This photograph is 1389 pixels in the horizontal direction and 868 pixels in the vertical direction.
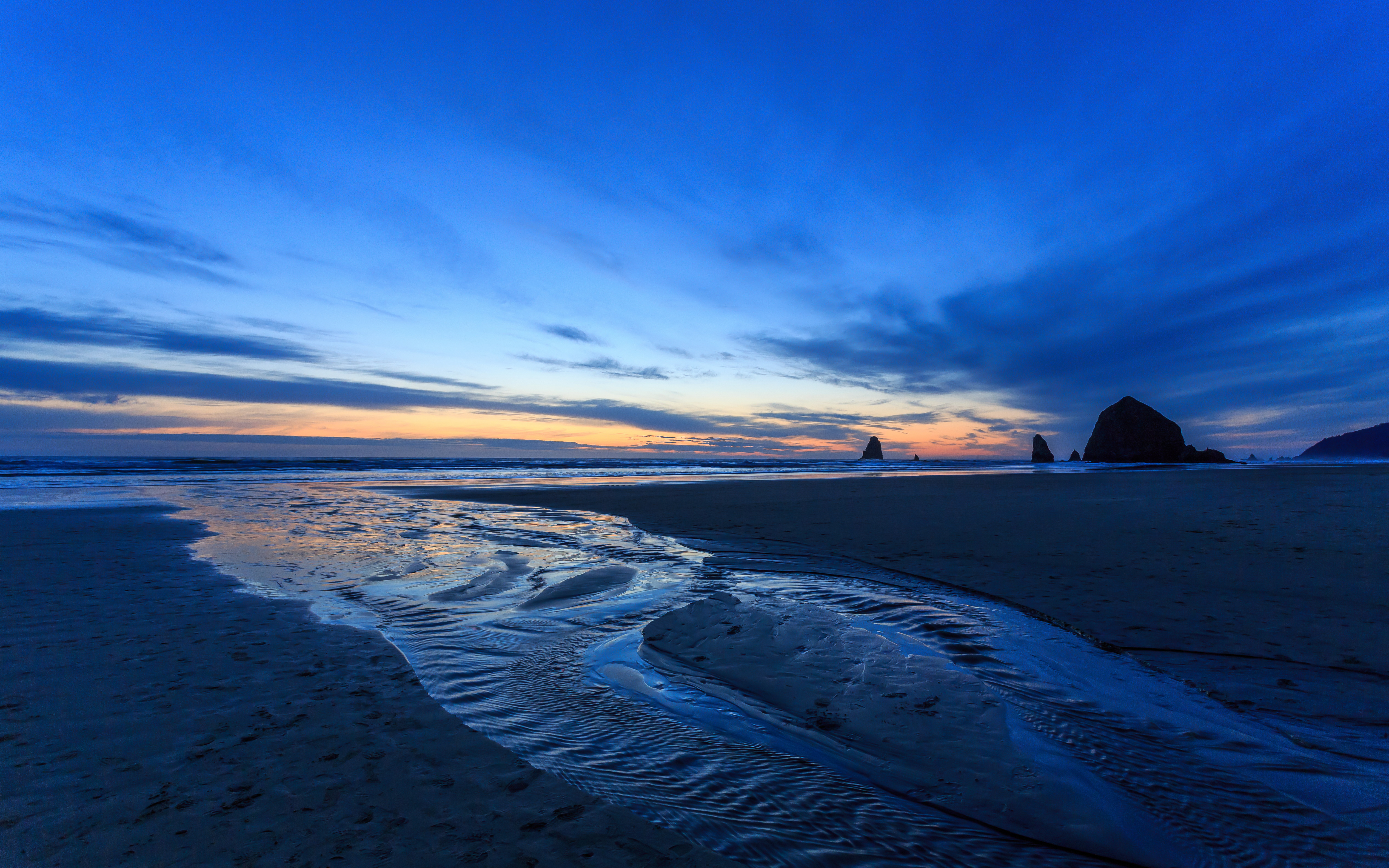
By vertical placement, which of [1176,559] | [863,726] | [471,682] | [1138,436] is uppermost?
[1138,436]

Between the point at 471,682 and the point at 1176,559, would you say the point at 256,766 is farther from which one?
the point at 1176,559

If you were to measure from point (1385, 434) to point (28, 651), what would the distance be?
727 ft

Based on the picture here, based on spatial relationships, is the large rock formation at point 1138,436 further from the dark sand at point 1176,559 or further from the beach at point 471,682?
the beach at point 471,682

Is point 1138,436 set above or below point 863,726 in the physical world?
above

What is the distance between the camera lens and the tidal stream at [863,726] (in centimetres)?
234

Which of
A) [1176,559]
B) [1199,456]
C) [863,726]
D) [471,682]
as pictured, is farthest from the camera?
[1199,456]

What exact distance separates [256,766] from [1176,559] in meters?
10.4

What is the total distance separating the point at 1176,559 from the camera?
7629mm

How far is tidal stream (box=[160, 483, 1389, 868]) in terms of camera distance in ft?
7.66

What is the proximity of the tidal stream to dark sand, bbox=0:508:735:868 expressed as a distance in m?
0.27

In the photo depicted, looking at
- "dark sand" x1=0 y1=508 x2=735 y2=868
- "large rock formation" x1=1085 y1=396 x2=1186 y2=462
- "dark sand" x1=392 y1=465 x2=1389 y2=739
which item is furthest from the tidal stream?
"large rock formation" x1=1085 y1=396 x2=1186 y2=462

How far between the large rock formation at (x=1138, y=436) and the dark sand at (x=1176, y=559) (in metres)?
78.0

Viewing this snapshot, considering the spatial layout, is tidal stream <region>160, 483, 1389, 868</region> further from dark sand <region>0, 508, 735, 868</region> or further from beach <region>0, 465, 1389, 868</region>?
dark sand <region>0, 508, 735, 868</region>

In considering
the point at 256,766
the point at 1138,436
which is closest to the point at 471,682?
the point at 256,766
